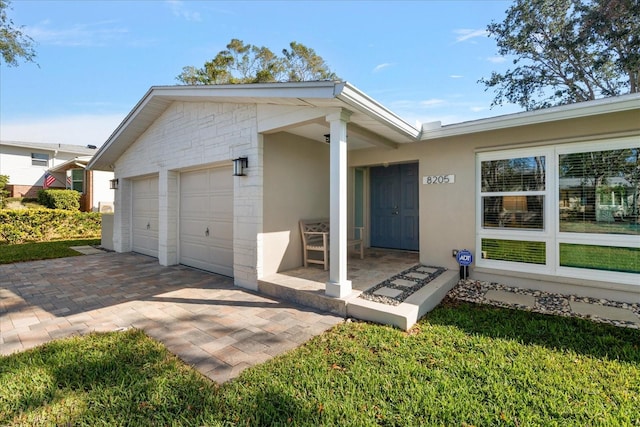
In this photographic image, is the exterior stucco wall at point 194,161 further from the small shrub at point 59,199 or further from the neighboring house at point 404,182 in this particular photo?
the small shrub at point 59,199

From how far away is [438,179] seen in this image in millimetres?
5953

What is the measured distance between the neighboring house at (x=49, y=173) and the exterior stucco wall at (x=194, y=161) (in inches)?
421

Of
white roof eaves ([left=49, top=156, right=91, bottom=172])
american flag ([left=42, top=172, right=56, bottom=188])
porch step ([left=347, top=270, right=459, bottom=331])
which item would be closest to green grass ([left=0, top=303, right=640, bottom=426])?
porch step ([left=347, top=270, right=459, bottom=331])

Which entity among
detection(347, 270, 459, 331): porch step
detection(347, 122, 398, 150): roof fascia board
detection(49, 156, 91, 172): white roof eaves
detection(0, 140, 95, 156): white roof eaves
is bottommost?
detection(347, 270, 459, 331): porch step

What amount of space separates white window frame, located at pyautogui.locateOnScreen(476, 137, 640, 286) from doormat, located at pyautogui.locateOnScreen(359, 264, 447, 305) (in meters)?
1.09

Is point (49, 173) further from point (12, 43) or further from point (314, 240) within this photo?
point (314, 240)

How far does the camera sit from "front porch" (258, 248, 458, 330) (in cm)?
372

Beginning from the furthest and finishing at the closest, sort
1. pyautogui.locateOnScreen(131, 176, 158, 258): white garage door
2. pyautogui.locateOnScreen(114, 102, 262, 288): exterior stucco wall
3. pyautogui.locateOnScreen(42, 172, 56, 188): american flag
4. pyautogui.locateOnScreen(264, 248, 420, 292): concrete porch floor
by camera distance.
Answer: pyautogui.locateOnScreen(42, 172, 56, 188): american flag, pyautogui.locateOnScreen(131, 176, 158, 258): white garage door, pyautogui.locateOnScreen(114, 102, 262, 288): exterior stucco wall, pyautogui.locateOnScreen(264, 248, 420, 292): concrete porch floor

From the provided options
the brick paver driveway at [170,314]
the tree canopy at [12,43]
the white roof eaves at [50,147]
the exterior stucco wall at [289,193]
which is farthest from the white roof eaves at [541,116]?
the white roof eaves at [50,147]

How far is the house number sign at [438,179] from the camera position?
228 inches

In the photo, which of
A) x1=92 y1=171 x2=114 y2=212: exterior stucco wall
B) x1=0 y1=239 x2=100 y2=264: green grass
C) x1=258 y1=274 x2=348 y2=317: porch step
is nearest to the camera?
x1=258 y1=274 x2=348 y2=317: porch step

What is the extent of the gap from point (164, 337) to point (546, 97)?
16.8 m

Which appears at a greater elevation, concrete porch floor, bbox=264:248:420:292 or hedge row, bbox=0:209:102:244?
hedge row, bbox=0:209:102:244

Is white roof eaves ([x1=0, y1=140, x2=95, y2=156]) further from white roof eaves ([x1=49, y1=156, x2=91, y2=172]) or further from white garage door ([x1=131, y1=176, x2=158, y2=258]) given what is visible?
white garage door ([x1=131, y1=176, x2=158, y2=258])
